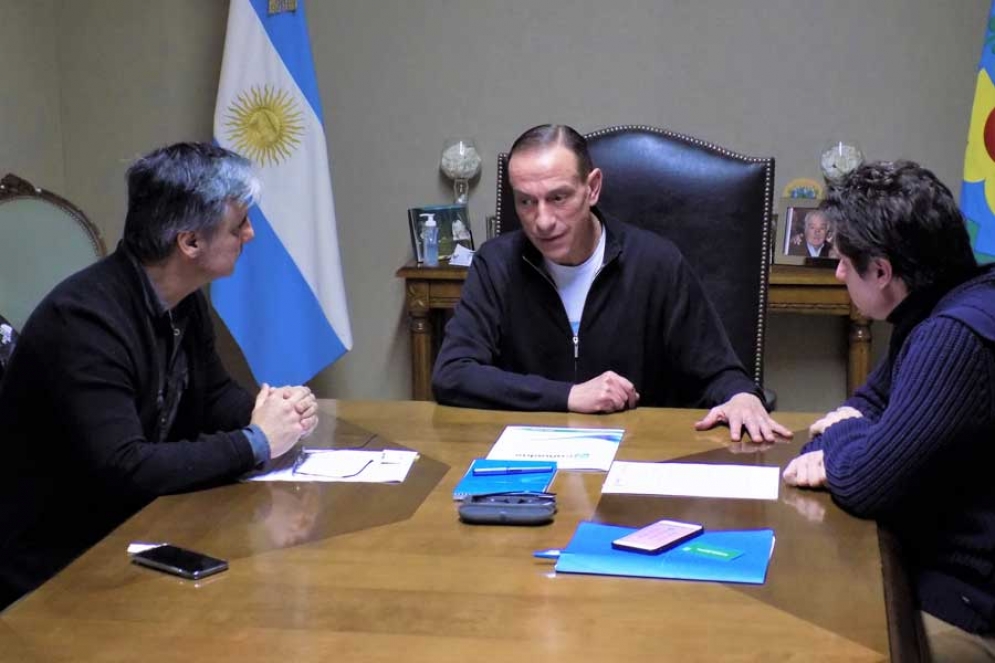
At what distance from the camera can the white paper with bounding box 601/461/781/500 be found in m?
1.78

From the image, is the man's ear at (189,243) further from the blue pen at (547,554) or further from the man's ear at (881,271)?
the man's ear at (881,271)

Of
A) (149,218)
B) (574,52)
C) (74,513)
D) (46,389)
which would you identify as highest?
(574,52)

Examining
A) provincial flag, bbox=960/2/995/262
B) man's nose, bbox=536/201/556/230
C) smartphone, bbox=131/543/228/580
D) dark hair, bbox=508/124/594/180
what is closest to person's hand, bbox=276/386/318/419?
smartphone, bbox=131/543/228/580

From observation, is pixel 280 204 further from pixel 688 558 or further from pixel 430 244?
pixel 688 558

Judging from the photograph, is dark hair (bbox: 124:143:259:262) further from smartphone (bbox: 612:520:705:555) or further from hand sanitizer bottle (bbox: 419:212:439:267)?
hand sanitizer bottle (bbox: 419:212:439:267)

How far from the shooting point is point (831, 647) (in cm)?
126

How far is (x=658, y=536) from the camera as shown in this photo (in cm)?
157

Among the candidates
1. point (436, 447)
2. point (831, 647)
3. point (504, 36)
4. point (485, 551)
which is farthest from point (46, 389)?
point (504, 36)

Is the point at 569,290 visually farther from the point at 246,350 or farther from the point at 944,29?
the point at 944,29

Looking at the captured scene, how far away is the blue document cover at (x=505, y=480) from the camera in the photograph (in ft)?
5.86

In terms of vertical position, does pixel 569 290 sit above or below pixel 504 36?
below

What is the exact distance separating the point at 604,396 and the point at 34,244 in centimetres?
182

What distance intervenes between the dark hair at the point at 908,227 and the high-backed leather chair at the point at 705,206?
899 millimetres

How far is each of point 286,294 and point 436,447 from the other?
1.84 m
